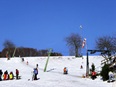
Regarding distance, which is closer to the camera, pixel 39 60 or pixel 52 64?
pixel 52 64

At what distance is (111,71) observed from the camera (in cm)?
4034

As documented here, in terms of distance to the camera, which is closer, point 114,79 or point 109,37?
point 114,79

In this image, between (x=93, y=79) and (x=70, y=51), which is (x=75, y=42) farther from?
(x=93, y=79)

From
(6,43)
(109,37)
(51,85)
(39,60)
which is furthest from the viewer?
(6,43)

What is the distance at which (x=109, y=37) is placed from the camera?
8588 cm

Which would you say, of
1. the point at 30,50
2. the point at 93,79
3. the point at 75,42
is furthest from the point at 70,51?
the point at 93,79

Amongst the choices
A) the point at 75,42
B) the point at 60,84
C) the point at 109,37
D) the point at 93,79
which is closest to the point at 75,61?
the point at 109,37

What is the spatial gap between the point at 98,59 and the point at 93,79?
40.0 m

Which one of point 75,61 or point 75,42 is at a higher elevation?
point 75,42

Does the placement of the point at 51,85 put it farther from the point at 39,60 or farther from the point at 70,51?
the point at 70,51

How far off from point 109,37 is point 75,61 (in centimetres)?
1198

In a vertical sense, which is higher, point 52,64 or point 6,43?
point 6,43

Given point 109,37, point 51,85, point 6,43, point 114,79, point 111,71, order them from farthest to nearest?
point 6,43 < point 109,37 < point 111,71 < point 114,79 < point 51,85

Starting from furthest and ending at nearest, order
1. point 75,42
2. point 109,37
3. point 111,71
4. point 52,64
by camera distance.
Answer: point 75,42 < point 109,37 < point 52,64 < point 111,71
